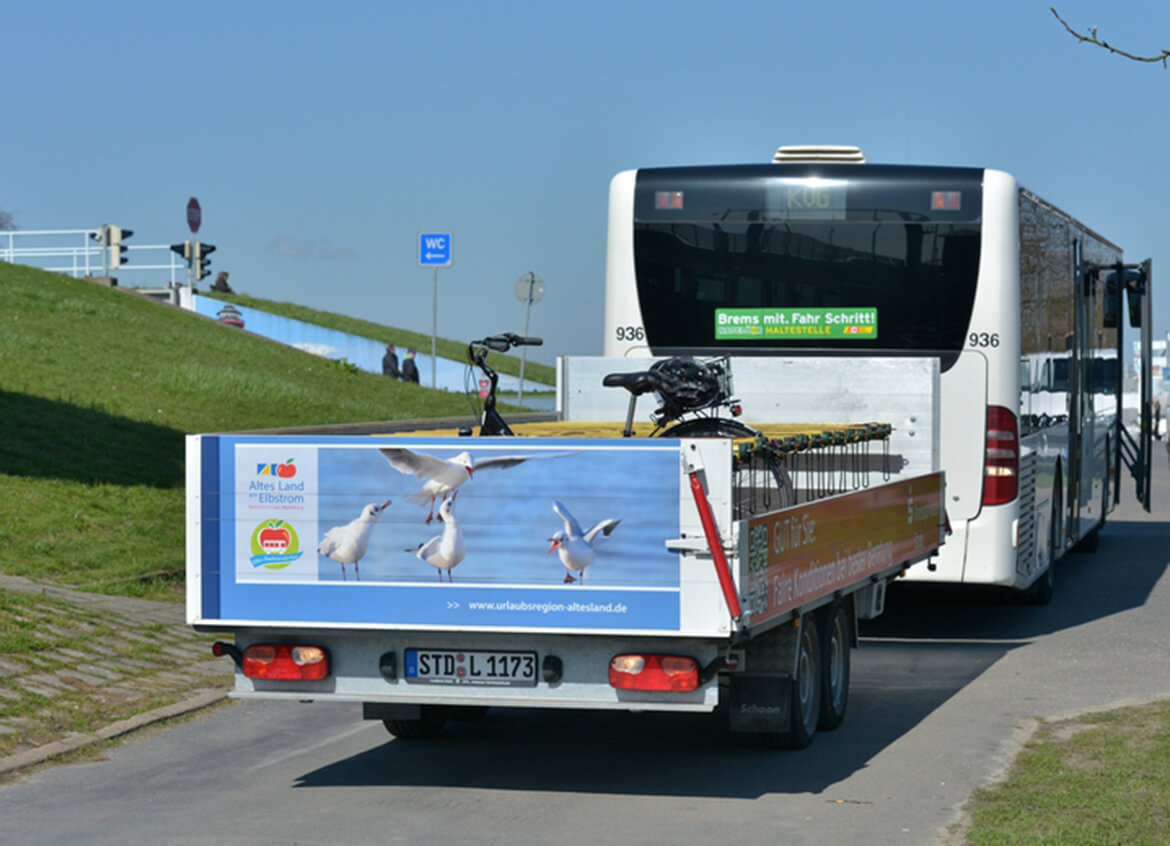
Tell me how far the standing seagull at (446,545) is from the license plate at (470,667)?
374mm

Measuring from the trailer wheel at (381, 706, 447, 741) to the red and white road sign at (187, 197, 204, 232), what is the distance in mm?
38939

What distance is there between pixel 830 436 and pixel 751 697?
5.90ft

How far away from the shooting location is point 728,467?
686cm

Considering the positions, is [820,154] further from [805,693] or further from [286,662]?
[286,662]

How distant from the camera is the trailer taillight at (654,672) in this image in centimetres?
708

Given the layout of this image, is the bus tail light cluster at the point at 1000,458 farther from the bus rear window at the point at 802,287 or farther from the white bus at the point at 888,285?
the bus rear window at the point at 802,287

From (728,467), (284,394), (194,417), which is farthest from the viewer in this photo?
(284,394)

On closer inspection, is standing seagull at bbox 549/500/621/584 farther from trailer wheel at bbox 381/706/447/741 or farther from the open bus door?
the open bus door

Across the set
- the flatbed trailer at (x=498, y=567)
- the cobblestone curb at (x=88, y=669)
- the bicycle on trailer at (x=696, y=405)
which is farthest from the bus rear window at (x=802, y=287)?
the flatbed trailer at (x=498, y=567)

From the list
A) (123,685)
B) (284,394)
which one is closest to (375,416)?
(284,394)

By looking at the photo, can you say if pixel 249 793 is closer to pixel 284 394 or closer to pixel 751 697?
pixel 751 697

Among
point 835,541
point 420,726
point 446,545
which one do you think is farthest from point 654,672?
point 420,726

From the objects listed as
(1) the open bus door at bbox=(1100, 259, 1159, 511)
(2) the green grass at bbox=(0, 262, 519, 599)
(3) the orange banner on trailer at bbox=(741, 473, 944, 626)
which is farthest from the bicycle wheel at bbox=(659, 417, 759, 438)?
(1) the open bus door at bbox=(1100, 259, 1159, 511)

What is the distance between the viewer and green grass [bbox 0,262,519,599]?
14.4 m
